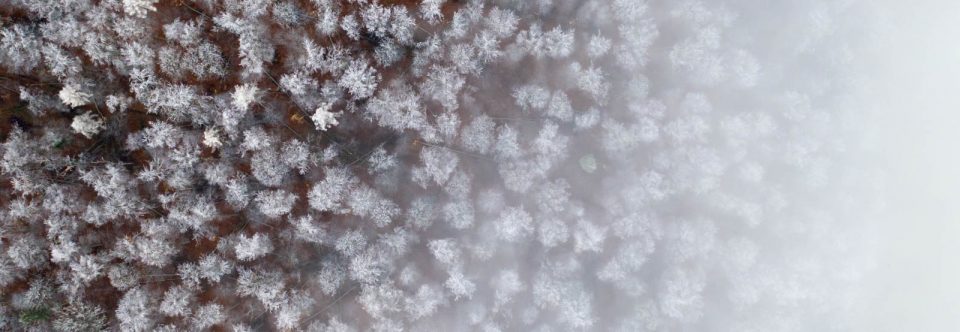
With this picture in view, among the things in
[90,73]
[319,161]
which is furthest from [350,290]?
[90,73]

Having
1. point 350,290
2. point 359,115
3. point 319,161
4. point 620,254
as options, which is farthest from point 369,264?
point 620,254

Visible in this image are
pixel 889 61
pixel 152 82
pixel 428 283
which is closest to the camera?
pixel 152 82

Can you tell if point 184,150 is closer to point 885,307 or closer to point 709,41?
point 709,41

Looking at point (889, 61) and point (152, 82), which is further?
point (889, 61)

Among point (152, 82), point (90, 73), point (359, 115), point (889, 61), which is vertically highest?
point (889, 61)

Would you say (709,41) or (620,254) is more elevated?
(709,41)

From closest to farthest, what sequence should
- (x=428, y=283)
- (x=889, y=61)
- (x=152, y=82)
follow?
1. (x=152, y=82)
2. (x=428, y=283)
3. (x=889, y=61)
